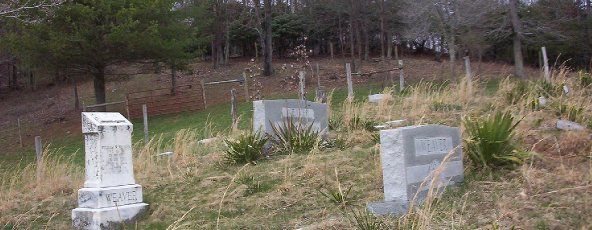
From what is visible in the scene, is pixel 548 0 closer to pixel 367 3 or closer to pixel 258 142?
pixel 367 3

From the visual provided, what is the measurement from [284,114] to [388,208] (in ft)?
16.0

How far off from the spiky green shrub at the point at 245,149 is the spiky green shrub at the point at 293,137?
A: 1.17ft

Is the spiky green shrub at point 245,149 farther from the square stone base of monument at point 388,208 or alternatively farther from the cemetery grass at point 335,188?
the square stone base of monument at point 388,208

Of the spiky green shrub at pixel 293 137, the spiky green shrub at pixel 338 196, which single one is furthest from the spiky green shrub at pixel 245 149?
the spiky green shrub at pixel 338 196

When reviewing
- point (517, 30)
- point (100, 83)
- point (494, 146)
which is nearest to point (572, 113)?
point (494, 146)

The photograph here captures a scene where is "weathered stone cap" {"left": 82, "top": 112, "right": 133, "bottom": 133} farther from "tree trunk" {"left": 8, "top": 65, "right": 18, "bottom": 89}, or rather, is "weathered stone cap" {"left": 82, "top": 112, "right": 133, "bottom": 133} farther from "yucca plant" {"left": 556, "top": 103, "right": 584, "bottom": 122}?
"tree trunk" {"left": 8, "top": 65, "right": 18, "bottom": 89}

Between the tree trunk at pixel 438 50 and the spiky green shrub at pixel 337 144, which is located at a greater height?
the tree trunk at pixel 438 50

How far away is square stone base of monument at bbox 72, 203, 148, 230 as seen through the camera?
7867 mm

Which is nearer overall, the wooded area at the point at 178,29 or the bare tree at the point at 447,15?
the bare tree at the point at 447,15

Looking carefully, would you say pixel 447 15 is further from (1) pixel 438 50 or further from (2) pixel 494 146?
(2) pixel 494 146

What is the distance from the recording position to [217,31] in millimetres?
41812

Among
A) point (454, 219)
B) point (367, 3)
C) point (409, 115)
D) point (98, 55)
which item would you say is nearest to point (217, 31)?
point (367, 3)

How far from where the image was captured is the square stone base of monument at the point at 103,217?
7.87 meters

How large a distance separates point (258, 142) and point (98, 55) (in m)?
17.4
